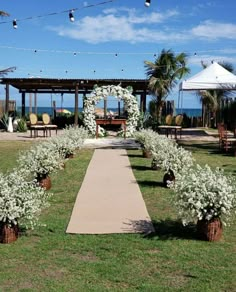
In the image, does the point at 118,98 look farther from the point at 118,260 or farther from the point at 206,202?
the point at 118,260

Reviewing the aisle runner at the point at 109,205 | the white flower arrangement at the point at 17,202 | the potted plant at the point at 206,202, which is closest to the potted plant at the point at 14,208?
the white flower arrangement at the point at 17,202

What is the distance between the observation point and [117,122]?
781 inches

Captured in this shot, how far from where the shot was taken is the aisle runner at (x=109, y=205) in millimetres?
5488

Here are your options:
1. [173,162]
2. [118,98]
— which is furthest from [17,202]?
[118,98]

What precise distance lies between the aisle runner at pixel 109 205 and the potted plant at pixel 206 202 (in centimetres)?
62

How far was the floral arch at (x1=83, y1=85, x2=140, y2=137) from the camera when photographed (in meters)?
19.7

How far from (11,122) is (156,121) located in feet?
24.2

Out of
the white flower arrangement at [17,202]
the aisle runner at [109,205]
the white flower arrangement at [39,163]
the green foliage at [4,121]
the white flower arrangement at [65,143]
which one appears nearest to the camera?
the white flower arrangement at [17,202]

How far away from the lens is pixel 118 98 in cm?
1994

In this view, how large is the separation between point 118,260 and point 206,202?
3.79ft

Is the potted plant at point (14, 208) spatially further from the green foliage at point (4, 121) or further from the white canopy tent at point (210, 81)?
the green foliage at point (4, 121)

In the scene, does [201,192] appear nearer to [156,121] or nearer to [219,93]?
[156,121]

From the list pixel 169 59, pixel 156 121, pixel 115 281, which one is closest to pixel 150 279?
pixel 115 281

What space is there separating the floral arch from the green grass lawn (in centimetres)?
1364
